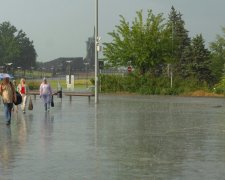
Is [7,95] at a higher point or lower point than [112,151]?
higher

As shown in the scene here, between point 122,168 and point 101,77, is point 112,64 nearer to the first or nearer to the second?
point 101,77

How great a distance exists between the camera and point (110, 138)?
A: 14.7 m

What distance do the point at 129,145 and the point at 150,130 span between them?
3.88 meters

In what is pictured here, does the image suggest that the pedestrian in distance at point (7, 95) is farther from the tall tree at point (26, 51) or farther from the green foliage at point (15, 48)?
the tall tree at point (26, 51)

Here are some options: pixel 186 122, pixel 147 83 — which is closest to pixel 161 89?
pixel 147 83

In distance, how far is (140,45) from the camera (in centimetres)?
5269

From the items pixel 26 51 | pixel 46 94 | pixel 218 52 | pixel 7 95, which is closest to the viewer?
pixel 7 95

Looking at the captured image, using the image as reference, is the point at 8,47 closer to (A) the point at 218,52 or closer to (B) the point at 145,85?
(A) the point at 218,52

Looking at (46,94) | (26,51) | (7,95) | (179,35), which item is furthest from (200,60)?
(26,51)

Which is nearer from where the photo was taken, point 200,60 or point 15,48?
point 200,60

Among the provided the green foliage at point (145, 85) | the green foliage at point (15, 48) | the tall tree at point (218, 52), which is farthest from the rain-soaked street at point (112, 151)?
the green foliage at point (15, 48)

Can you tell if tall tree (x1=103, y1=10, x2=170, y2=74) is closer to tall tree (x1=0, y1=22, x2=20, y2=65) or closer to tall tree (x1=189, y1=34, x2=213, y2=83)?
tall tree (x1=189, y1=34, x2=213, y2=83)

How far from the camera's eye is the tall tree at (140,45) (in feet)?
173

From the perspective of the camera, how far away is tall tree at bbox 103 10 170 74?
52.7 meters
